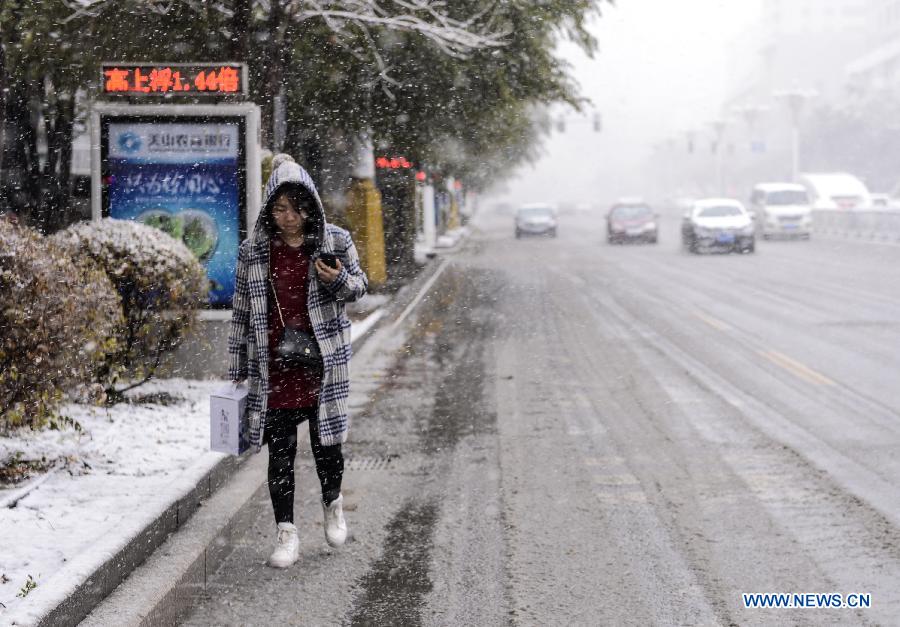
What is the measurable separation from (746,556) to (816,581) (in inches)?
16.4

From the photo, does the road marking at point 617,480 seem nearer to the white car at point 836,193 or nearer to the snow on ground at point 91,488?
the snow on ground at point 91,488

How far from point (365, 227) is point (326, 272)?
18101 mm

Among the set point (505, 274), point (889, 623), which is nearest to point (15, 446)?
point (889, 623)

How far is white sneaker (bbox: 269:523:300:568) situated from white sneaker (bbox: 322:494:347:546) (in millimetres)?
165

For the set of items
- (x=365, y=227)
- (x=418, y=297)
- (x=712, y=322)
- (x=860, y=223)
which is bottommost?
(x=712, y=322)

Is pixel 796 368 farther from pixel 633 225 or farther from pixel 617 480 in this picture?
pixel 633 225

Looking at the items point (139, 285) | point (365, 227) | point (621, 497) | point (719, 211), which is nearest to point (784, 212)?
point (719, 211)

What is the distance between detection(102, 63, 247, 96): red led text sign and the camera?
9984 millimetres

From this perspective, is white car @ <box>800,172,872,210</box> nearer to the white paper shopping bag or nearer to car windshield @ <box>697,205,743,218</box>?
car windshield @ <box>697,205,743,218</box>

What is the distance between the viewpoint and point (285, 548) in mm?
5234

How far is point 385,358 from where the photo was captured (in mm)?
12812

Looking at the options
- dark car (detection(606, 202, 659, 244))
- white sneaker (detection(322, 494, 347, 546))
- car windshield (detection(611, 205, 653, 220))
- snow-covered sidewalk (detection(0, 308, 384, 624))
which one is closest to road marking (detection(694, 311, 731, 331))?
snow-covered sidewalk (detection(0, 308, 384, 624))

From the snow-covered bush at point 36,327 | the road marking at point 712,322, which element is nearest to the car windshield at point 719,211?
the road marking at point 712,322

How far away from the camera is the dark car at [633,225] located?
4150 cm
